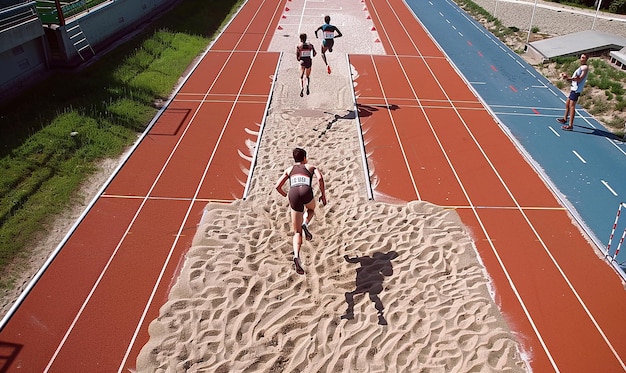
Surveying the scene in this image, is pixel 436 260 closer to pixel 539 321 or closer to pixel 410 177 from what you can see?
pixel 539 321

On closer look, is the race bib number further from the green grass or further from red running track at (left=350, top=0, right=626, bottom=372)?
the green grass

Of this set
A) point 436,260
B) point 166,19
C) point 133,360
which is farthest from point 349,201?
point 166,19

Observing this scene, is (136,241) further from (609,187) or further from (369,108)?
(609,187)

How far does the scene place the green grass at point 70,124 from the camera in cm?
826

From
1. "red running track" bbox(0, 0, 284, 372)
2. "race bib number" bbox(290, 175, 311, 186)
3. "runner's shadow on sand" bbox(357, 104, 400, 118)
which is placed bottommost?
"red running track" bbox(0, 0, 284, 372)

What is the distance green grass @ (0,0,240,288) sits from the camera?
8.26 m

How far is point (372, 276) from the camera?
21.8ft

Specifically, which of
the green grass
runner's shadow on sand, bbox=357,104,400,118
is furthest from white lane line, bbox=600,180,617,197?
the green grass

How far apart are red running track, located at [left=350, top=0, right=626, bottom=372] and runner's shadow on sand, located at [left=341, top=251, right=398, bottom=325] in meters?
1.59

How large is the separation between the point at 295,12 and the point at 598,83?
1380 cm

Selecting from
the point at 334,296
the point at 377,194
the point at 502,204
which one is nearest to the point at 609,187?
the point at 502,204

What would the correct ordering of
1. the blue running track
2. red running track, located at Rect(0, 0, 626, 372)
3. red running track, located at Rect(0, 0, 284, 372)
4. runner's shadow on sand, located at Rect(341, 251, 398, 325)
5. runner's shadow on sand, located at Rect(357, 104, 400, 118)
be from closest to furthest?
red running track, located at Rect(0, 0, 284, 372) → red running track, located at Rect(0, 0, 626, 372) → runner's shadow on sand, located at Rect(341, 251, 398, 325) → the blue running track → runner's shadow on sand, located at Rect(357, 104, 400, 118)

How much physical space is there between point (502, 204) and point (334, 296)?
4168mm

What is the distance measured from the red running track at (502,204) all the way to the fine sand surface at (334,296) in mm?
471
